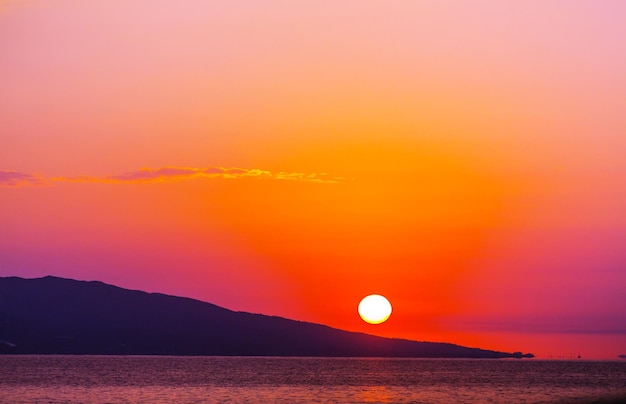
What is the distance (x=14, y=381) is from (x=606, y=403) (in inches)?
4586

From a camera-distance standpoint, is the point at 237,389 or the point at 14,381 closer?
the point at 237,389

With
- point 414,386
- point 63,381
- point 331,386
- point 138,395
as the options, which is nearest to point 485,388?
point 414,386

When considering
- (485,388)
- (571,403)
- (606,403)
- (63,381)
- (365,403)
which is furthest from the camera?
(63,381)

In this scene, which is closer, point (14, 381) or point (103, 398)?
point (103, 398)

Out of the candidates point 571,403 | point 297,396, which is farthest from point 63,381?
point 571,403

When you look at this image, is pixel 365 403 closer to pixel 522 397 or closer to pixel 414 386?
pixel 522 397

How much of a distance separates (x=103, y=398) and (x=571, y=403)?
63474 millimetres

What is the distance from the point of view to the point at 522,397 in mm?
125500

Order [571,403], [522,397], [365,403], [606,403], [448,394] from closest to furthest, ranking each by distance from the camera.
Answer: [606,403]
[571,403]
[365,403]
[522,397]
[448,394]

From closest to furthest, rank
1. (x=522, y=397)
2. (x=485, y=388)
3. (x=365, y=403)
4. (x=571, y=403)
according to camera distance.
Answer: (x=571, y=403) < (x=365, y=403) < (x=522, y=397) < (x=485, y=388)

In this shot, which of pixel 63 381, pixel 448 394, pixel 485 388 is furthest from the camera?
pixel 63 381

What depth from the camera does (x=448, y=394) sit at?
137m

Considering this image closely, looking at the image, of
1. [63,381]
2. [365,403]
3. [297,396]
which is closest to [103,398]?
[297,396]

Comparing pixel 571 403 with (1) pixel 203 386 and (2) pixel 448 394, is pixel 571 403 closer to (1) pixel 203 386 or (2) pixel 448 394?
(2) pixel 448 394
